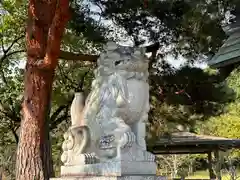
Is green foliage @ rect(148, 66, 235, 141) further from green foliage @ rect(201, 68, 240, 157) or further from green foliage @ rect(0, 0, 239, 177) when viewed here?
green foliage @ rect(201, 68, 240, 157)

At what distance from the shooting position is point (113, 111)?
21.5 feet

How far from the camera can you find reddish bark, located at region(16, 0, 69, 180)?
7977mm

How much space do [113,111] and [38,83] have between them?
263cm

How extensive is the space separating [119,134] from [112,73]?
99 cm

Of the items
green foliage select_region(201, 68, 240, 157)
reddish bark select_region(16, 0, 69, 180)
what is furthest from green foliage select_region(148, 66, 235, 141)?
green foliage select_region(201, 68, 240, 157)

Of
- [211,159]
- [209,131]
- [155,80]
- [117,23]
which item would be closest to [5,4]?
[117,23]

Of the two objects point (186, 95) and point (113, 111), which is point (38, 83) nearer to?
point (113, 111)

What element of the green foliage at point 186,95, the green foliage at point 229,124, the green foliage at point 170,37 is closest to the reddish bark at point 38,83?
the green foliage at point 170,37

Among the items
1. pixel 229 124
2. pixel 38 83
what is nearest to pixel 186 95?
pixel 38 83

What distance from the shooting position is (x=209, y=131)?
28.4 meters

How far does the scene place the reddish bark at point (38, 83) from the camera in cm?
Answer: 798

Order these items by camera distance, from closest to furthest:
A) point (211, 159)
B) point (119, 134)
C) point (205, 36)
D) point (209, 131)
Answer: point (119, 134), point (205, 36), point (211, 159), point (209, 131)

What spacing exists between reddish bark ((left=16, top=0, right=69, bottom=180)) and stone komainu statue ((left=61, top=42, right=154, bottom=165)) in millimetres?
1448

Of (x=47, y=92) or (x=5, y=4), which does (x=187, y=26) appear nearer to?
(x=47, y=92)
